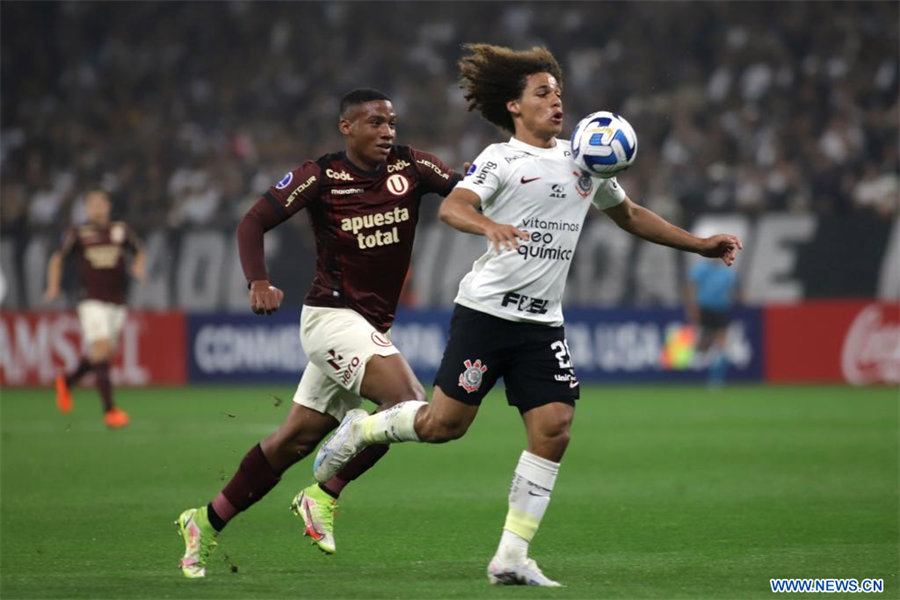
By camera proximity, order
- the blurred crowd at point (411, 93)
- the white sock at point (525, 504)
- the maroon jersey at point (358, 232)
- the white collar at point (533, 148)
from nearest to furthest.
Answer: the white sock at point (525, 504) < the white collar at point (533, 148) < the maroon jersey at point (358, 232) < the blurred crowd at point (411, 93)

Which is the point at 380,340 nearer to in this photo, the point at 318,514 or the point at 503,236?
the point at 318,514

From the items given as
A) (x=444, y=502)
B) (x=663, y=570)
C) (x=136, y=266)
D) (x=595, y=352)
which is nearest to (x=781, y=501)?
(x=444, y=502)

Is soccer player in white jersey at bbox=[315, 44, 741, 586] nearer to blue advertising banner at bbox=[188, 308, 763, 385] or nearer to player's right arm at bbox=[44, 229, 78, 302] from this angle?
player's right arm at bbox=[44, 229, 78, 302]

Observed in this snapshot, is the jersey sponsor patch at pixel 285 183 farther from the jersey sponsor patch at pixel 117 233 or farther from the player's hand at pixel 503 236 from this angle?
the jersey sponsor patch at pixel 117 233

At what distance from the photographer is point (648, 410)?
17.5 metres

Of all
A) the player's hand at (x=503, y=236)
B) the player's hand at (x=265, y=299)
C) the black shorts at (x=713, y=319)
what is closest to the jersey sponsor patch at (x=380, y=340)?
the player's hand at (x=265, y=299)

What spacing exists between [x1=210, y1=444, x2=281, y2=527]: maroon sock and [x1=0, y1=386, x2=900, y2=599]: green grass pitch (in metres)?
0.30

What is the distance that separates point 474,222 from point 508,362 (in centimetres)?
79

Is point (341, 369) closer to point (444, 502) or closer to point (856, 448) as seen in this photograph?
point (444, 502)

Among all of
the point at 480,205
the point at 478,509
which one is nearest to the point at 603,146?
the point at 480,205

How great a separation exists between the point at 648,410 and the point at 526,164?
37.0ft

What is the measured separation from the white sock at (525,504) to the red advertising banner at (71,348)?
54.6 ft

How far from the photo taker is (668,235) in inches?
279

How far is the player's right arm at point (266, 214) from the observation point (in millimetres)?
7129
